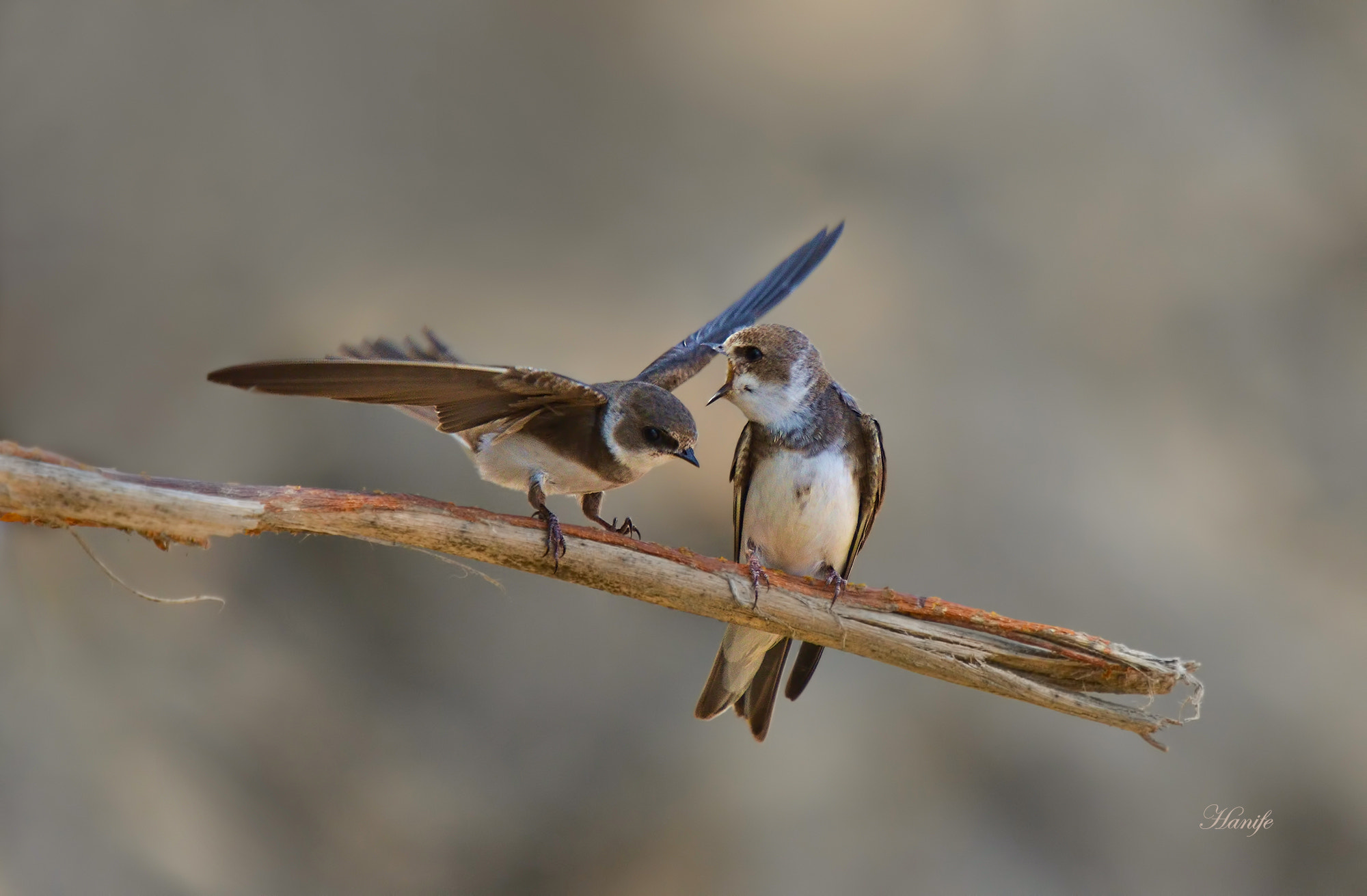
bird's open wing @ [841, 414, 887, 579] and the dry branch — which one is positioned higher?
bird's open wing @ [841, 414, 887, 579]

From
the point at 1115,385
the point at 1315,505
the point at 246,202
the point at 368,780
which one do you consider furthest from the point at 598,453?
the point at 1315,505

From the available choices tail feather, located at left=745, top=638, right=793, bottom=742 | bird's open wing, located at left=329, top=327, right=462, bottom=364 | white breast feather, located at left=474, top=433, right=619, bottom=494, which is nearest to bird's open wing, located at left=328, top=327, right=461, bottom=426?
bird's open wing, located at left=329, top=327, right=462, bottom=364

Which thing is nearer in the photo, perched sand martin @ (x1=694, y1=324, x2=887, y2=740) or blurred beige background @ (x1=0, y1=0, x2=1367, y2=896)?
perched sand martin @ (x1=694, y1=324, x2=887, y2=740)

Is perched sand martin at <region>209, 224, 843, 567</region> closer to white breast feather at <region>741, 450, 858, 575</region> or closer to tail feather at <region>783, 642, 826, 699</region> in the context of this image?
white breast feather at <region>741, 450, 858, 575</region>

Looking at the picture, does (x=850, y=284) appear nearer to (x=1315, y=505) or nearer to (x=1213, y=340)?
(x=1213, y=340)

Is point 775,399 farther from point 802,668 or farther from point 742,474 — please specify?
point 802,668

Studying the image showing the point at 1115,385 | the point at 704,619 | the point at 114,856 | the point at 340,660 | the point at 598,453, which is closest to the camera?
the point at 598,453

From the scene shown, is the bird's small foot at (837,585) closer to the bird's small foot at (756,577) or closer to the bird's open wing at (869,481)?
the bird's small foot at (756,577)
